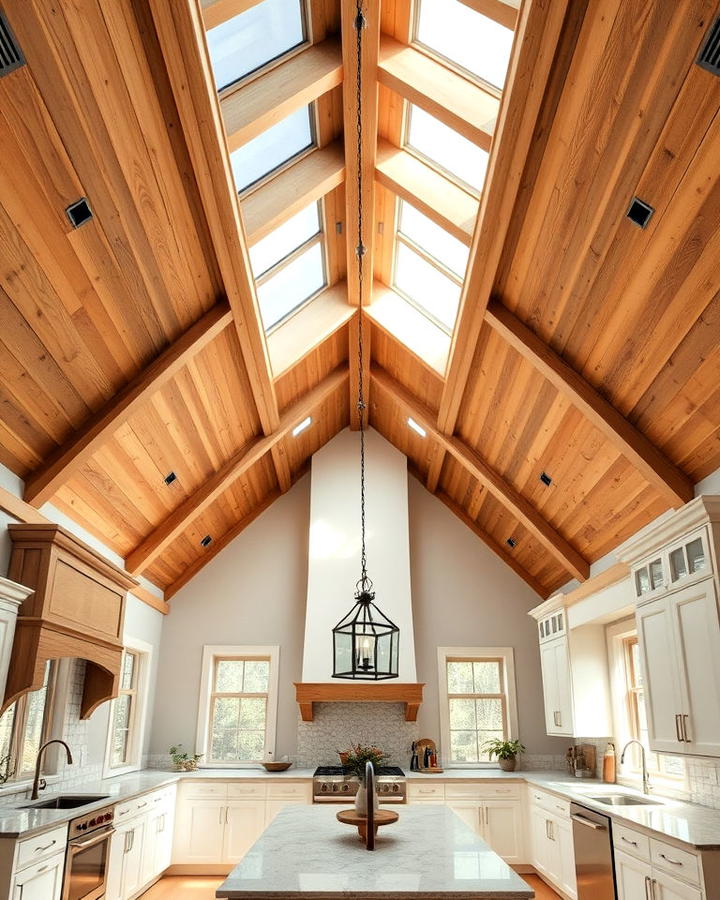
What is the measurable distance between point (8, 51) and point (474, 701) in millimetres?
7040

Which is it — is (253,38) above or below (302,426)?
above

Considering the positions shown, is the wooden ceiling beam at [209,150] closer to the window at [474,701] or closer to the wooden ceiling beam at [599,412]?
the wooden ceiling beam at [599,412]

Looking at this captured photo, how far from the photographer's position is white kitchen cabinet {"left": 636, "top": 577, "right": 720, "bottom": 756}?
3.69 m

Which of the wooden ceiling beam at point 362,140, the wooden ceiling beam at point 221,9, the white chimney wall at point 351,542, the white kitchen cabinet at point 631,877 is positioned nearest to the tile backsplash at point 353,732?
the white chimney wall at point 351,542

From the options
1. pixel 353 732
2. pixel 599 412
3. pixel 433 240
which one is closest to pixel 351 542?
pixel 353 732

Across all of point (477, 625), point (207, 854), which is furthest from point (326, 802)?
point (477, 625)

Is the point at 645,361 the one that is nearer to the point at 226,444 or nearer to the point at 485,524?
the point at 226,444

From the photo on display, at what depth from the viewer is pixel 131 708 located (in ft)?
23.5

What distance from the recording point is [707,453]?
4.12 m

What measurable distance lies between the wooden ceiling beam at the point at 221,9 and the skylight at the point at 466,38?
106 centimetres

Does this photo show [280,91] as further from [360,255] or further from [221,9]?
[360,255]

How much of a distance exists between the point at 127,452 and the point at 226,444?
125 cm

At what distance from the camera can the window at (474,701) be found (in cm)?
757

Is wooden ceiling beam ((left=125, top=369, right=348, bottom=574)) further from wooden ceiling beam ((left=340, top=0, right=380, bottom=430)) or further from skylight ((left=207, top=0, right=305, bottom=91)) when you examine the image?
skylight ((left=207, top=0, right=305, bottom=91))
